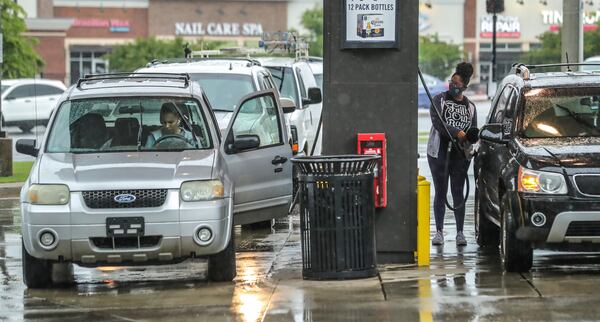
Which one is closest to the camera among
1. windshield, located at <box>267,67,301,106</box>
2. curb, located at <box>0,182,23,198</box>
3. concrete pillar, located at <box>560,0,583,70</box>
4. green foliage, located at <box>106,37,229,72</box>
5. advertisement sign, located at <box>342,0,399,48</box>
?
advertisement sign, located at <box>342,0,399,48</box>

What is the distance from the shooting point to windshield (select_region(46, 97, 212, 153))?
12008mm

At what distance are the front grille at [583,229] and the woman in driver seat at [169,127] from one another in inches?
139

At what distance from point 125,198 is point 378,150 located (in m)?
2.43

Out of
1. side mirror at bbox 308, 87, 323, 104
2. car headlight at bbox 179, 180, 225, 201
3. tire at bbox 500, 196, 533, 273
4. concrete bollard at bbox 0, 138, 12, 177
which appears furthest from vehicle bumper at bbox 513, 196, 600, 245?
concrete bollard at bbox 0, 138, 12, 177

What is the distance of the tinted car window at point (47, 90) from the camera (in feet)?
144

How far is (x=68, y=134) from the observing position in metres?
12.1

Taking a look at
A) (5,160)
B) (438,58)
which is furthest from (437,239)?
(438,58)

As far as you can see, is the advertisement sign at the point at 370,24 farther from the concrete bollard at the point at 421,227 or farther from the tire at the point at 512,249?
the tire at the point at 512,249

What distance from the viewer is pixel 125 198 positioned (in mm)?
10898

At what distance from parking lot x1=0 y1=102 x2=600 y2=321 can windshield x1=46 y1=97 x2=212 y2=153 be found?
1233mm

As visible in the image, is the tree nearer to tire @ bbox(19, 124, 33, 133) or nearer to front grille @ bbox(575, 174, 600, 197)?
tire @ bbox(19, 124, 33, 133)

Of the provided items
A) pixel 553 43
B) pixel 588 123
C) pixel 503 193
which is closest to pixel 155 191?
pixel 503 193

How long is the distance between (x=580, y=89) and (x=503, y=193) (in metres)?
1.27

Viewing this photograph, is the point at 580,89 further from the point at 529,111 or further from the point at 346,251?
the point at 346,251
